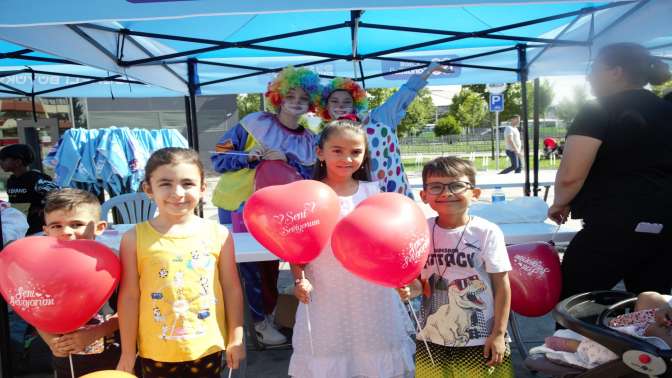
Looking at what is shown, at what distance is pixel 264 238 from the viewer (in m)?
1.72

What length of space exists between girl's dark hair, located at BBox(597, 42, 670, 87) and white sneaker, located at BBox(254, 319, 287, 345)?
254cm

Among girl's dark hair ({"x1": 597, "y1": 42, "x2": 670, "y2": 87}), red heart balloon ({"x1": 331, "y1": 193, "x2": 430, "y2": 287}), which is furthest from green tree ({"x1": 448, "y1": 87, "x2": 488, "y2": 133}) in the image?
red heart balloon ({"x1": 331, "y1": 193, "x2": 430, "y2": 287})

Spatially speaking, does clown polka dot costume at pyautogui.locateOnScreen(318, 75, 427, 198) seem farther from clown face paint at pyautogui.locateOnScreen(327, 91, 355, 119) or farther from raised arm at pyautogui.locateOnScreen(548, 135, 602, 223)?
raised arm at pyautogui.locateOnScreen(548, 135, 602, 223)

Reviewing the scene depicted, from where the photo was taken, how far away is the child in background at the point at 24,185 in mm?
4117

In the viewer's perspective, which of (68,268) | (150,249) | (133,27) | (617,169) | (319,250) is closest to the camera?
(68,268)

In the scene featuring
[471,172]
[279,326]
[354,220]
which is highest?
[471,172]

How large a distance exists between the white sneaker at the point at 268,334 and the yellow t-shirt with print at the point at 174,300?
1642mm

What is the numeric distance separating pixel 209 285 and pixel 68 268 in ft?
1.49

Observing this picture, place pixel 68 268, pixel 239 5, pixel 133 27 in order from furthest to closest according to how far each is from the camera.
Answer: pixel 133 27 < pixel 239 5 < pixel 68 268

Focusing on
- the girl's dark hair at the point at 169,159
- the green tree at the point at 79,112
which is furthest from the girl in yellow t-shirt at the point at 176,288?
the green tree at the point at 79,112

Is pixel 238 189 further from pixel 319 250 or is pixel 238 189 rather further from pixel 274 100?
pixel 319 250

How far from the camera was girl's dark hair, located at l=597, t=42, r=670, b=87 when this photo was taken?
202 cm

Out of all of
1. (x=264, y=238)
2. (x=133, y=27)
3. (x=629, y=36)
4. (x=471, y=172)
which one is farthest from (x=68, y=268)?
(x=629, y=36)

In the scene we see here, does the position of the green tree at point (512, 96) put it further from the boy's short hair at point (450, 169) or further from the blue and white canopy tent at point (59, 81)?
the boy's short hair at point (450, 169)
